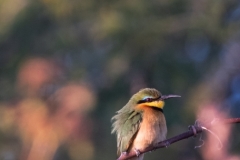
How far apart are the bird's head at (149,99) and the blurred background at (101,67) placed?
2.02m

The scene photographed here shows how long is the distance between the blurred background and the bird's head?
2.02 meters

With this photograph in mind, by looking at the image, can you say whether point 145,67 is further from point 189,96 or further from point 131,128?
point 131,128

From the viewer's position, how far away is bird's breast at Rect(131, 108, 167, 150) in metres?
2.50

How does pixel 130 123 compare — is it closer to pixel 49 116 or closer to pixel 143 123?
pixel 143 123

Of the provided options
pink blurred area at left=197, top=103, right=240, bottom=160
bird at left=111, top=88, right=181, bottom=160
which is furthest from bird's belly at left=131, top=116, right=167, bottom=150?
pink blurred area at left=197, top=103, right=240, bottom=160

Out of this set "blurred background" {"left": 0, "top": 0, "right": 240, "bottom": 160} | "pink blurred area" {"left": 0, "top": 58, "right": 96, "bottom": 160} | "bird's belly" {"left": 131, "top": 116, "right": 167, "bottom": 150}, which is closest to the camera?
"bird's belly" {"left": 131, "top": 116, "right": 167, "bottom": 150}

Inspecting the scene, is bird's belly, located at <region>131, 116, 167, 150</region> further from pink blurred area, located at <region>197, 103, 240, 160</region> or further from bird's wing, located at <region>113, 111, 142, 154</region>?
pink blurred area, located at <region>197, 103, 240, 160</region>

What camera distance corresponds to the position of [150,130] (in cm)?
251

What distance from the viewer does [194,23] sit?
18.7ft

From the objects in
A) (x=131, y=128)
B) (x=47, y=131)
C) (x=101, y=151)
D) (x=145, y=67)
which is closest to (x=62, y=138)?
(x=47, y=131)

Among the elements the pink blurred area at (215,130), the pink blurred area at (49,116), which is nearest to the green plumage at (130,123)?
the pink blurred area at (215,130)

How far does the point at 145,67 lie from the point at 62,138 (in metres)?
1.06

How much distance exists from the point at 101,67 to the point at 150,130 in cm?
310

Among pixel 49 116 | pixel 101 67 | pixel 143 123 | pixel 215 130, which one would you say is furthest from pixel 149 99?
pixel 101 67
